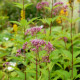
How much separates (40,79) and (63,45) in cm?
109

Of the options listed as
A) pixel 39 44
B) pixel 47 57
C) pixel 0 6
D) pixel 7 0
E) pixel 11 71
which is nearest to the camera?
pixel 39 44

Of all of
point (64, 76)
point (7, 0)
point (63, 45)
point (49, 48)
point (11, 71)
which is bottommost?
point (11, 71)

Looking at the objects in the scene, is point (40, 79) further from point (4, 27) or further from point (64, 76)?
point (4, 27)

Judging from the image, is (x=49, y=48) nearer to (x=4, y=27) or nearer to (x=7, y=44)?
(x=7, y=44)

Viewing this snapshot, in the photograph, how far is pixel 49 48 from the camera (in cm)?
180

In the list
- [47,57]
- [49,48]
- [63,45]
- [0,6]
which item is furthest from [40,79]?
[0,6]

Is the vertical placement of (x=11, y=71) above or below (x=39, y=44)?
below

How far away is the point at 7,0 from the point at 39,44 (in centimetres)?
822

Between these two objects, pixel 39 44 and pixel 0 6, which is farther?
pixel 0 6

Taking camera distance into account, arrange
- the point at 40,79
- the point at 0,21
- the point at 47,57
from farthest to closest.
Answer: the point at 0,21 → the point at 40,79 → the point at 47,57

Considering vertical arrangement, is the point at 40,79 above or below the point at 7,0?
below

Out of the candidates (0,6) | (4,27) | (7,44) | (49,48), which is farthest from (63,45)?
(0,6)

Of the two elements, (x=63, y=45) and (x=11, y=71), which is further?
(x=11, y=71)

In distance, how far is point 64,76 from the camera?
2.43m
